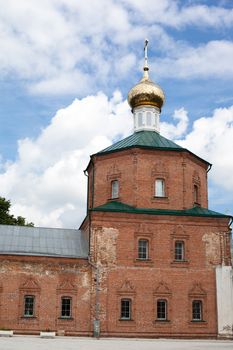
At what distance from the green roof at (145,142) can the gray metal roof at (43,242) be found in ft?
16.1

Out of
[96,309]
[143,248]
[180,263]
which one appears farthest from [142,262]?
[96,309]

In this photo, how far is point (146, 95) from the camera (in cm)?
2842

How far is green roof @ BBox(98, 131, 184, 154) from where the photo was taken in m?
25.7

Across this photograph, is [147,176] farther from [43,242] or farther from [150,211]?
[43,242]

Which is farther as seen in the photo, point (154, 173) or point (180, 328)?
point (154, 173)

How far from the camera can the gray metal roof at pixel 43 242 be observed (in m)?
23.9

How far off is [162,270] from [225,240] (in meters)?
3.65

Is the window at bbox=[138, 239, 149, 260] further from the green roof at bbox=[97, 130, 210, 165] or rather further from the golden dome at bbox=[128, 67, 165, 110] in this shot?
the golden dome at bbox=[128, 67, 165, 110]

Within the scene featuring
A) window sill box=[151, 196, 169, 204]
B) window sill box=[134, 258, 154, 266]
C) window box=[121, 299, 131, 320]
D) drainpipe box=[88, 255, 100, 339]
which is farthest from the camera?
window sill box=[151, 196, 169, 204]

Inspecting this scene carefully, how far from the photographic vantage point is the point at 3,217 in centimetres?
3525

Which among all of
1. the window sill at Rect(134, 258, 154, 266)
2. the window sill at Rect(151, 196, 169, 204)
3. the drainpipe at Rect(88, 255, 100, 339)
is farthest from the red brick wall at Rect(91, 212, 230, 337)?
the window sill at Rect(151, 196, 169, 204)

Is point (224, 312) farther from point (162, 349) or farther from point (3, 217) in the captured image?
point (3, 217)

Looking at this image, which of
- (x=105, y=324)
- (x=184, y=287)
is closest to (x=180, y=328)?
(x=184, y=287)

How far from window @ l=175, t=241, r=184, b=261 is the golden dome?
28.4 ft
